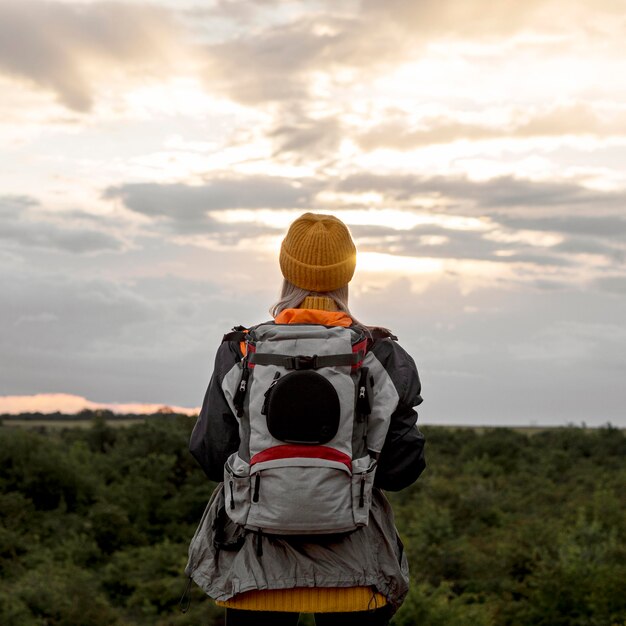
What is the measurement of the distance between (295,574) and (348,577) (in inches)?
6.9

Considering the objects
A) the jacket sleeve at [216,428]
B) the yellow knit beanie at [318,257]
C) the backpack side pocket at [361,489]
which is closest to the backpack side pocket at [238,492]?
the jacket sleeve at [216,428]

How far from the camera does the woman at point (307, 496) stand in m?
3.18

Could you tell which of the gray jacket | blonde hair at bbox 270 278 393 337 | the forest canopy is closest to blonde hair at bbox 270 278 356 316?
blonde hair at bbox 270 278 393 337

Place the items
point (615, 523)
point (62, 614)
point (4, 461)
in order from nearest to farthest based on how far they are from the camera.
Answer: point (62, 614) → point (615, 523) → point (4, 461)

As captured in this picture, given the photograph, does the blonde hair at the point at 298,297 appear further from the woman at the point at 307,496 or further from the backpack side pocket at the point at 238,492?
the backpack side pocket at the point at 238,492

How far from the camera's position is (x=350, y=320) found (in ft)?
11.1

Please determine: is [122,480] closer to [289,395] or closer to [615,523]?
[615,523]

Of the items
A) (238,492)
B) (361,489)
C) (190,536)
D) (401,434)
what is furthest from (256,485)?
(190,536)

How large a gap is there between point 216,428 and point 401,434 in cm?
64

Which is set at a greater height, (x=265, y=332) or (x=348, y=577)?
(x=265, y=332)

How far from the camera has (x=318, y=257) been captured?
3.46m

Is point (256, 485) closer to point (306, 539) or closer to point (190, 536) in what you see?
point (306, 539)

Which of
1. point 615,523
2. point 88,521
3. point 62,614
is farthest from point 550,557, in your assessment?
point 88,521

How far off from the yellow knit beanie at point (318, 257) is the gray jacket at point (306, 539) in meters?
0.28
